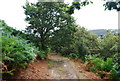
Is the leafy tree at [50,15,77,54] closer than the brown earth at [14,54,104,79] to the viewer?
No

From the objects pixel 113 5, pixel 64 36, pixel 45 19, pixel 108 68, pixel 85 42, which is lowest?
pixel 108 68

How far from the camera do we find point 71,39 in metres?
6.98

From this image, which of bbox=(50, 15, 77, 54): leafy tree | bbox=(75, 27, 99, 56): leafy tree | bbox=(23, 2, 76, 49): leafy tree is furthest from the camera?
bbox=(75, 27, 99, 56): leafy tree

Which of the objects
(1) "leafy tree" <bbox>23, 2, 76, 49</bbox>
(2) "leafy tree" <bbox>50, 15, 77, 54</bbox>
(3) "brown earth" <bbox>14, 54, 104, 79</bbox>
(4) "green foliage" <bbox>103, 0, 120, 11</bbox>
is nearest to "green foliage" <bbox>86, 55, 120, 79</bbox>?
(3) "brown earth" <bbox>14, 54, 104, 79</bbox>

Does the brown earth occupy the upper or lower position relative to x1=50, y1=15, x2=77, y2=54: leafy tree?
lower

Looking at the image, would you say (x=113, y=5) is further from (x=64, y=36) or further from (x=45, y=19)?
(x=45, y=19)

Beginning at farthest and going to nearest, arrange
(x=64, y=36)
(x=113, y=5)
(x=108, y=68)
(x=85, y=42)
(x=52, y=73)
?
(x=85, y=42) < (x=64, y=36) < (x=108, y=68) < (x=52, y=73) < (x=113, y=5)

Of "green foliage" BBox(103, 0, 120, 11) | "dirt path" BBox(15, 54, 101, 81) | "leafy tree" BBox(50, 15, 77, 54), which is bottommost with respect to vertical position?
"dirt path" BBox(15, 54, 101, 81)

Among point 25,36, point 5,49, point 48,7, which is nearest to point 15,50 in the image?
point 5,49

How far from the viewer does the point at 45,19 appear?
650 cm

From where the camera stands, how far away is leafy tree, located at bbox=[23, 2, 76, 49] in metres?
6.47

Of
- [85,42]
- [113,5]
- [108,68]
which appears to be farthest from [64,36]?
[113,5]

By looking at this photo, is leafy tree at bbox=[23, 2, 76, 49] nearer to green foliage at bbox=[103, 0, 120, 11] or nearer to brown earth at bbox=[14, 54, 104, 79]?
brown earth at bbox=[14, 54, 104, 79]

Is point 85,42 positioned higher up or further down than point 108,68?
higher up
